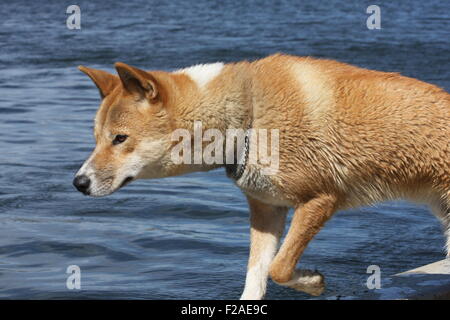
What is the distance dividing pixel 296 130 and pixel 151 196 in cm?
394

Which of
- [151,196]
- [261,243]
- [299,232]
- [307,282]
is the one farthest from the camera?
[151,196]

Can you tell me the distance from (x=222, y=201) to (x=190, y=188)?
23.5 inches

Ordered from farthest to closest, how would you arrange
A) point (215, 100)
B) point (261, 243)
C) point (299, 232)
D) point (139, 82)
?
point (261, 243)
point (299, 232)
point (215, 100)
point (139, 82)

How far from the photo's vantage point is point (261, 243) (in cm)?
598

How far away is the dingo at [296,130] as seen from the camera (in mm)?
5398

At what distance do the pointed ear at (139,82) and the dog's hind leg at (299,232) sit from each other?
46.0 inches

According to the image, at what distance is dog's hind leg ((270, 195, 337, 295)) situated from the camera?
5.56m

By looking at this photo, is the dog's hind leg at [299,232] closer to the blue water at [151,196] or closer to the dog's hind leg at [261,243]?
the dog's hind leg at [261,243]

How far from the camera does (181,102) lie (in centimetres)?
541

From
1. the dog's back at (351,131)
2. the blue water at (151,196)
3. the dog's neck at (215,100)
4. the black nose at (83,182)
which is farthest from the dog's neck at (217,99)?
the blue water at (151,196)

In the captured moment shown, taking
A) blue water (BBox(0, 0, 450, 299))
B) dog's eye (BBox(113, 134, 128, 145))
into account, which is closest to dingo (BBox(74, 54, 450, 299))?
dog's eye (BBox(113, 134, 128, 145))

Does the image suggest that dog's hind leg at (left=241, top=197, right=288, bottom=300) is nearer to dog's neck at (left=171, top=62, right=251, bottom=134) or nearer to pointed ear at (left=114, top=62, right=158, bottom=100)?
dog's neck at (left=171, top=62, right=251, bottom=134)

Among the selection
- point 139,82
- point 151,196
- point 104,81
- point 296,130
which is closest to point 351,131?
point 296,130

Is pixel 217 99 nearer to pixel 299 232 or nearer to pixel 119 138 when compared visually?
pixel 119 138
